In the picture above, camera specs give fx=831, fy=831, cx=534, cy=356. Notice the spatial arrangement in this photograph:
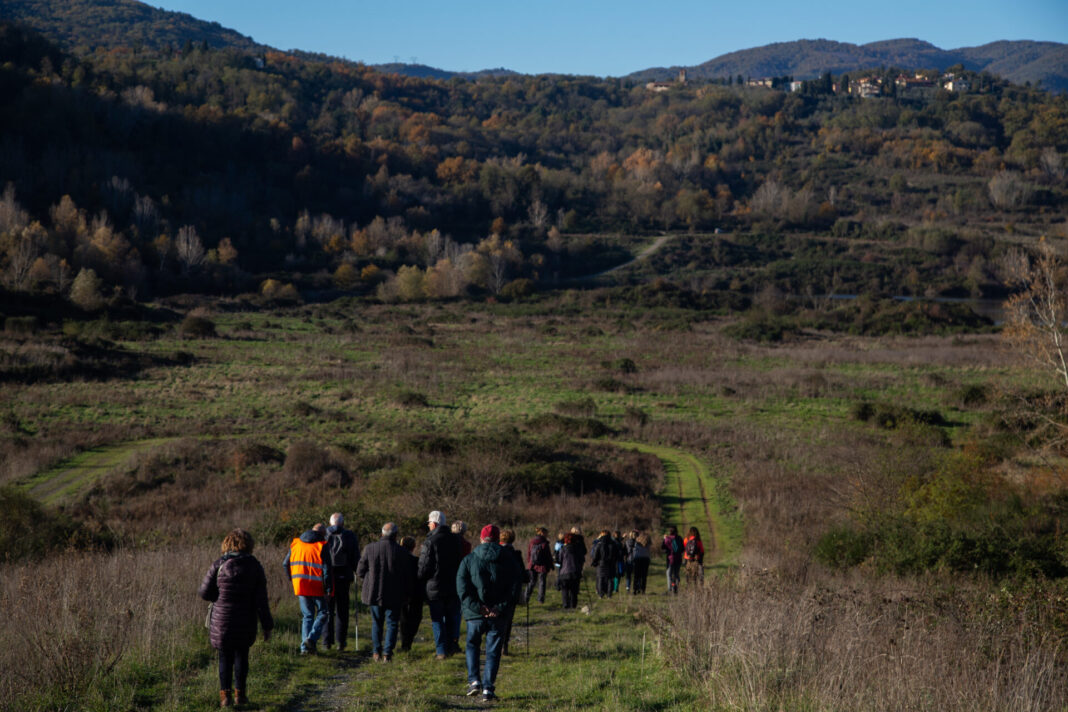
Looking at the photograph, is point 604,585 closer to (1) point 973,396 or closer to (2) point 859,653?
(2) point 859,653

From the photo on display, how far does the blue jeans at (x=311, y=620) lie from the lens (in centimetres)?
808

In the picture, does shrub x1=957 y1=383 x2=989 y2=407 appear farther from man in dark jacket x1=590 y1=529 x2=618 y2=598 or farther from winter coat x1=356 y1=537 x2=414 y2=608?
winter coat x1=356 y1=537 x2=414 y2=608

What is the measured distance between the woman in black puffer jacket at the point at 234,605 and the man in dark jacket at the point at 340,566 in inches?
72.2

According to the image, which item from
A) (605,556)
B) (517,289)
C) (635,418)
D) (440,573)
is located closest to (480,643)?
(440,573)

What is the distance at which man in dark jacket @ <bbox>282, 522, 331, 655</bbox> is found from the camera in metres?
7.95

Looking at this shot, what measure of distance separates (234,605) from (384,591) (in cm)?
176

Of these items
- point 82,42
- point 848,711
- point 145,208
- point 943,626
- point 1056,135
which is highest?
point 82,42

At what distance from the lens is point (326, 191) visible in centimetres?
12300

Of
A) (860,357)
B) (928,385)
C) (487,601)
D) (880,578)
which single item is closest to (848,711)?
(487,601)

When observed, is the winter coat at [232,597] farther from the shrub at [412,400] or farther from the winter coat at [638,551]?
the shrub at [412,400]

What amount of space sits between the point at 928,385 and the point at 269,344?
120 feet

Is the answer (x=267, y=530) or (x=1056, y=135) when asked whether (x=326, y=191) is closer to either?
(x=267, y=530)

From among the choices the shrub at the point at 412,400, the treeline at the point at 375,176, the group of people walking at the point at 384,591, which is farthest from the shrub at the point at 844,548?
the treeline at the point at 375,176

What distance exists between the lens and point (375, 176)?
130 m
